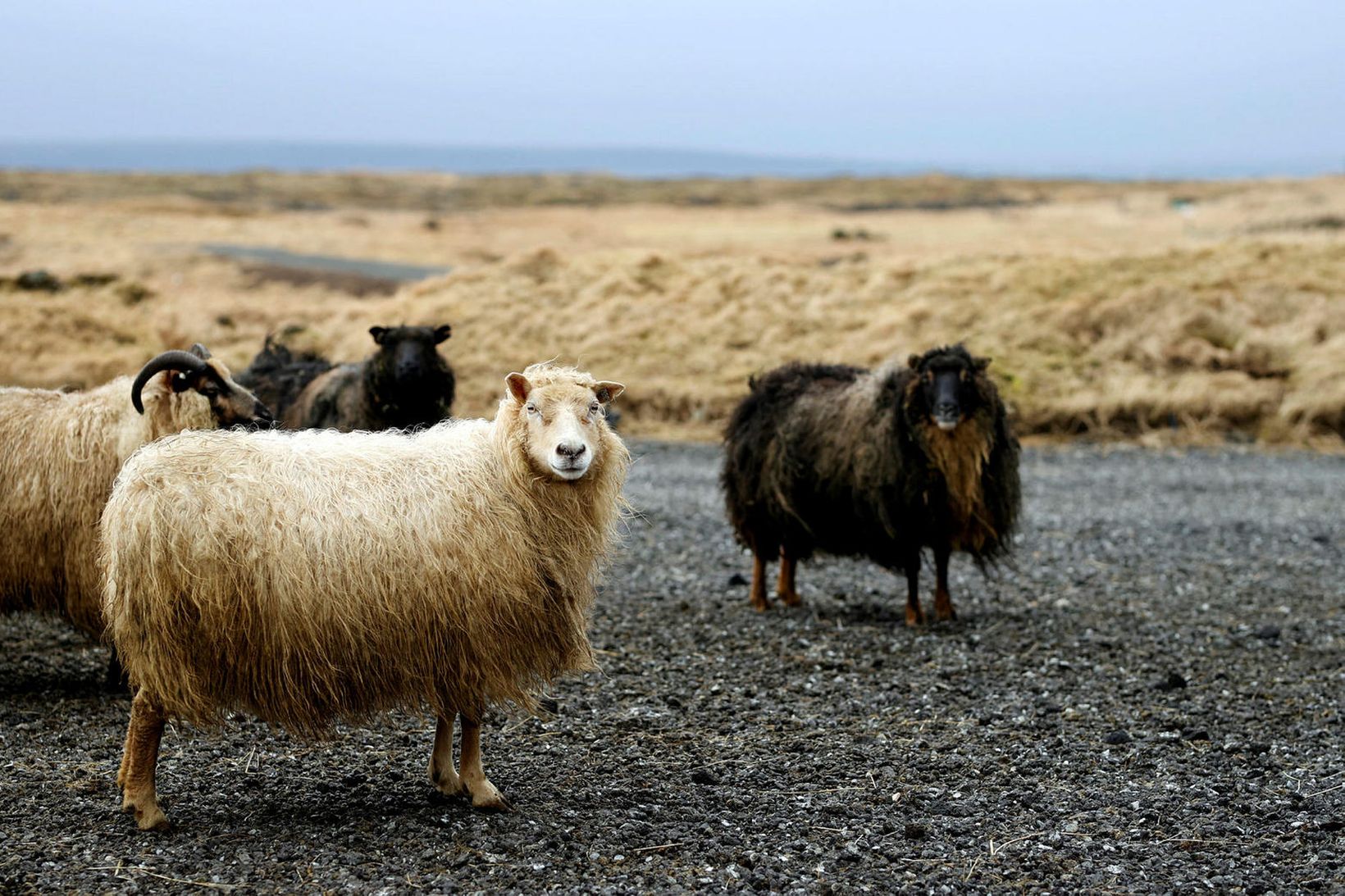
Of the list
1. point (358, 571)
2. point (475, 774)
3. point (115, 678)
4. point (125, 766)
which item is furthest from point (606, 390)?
point (115, 678)

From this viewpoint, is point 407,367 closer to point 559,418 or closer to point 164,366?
point 164,366

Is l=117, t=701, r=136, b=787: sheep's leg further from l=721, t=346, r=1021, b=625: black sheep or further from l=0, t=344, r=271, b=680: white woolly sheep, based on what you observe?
l=721, t=346, r=1021, b=625: black sheep

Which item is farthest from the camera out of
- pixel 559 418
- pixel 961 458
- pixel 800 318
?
pixel 800 318

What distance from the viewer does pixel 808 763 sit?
23.9ft

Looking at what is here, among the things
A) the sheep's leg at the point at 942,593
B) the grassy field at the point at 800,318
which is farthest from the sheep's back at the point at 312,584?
the grassy field at the point at 800,318

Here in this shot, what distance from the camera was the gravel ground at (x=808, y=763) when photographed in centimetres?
574

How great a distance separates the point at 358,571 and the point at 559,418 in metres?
1.18

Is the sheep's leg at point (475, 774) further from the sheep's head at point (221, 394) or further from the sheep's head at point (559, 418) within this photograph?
the sheep's head at point (221, 394)

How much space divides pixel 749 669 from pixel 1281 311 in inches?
856

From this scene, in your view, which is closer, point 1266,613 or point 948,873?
point 948,873

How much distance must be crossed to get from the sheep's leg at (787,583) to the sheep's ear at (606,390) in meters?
4.94

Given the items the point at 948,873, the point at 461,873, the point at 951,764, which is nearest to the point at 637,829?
the point at 461,873

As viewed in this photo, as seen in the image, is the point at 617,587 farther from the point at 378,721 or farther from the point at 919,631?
the point at 378,721

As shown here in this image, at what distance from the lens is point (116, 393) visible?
827 centimetres
